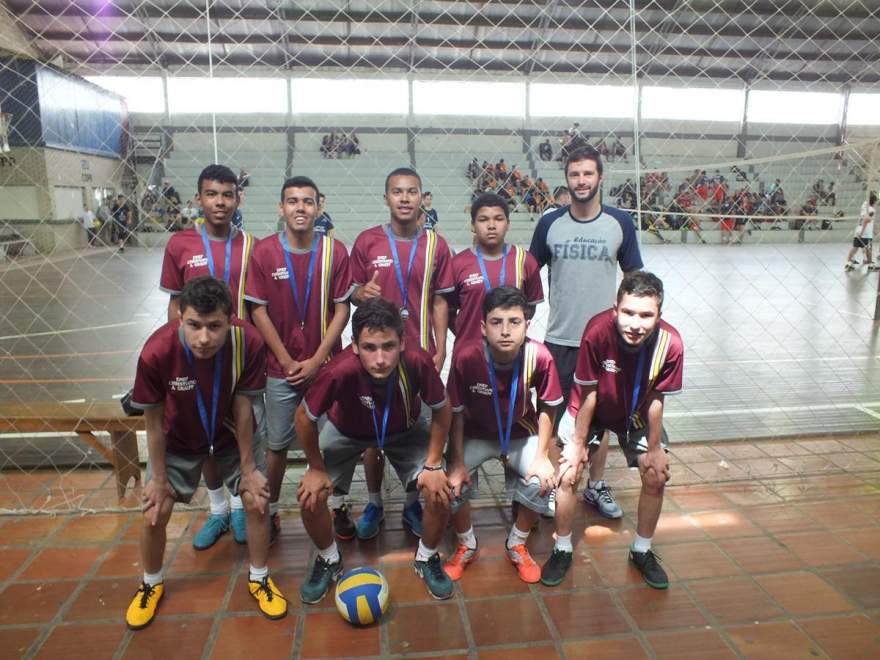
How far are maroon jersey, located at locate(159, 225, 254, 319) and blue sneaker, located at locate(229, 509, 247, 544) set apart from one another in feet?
2.87

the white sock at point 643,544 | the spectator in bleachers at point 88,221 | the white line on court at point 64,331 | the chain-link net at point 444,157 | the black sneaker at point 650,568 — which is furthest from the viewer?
the spectator in bleachers at point 88,221

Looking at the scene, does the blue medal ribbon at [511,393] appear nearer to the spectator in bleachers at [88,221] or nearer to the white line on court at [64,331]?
the white line on court at [64,331]

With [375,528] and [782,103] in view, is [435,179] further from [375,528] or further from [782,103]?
[782,103]

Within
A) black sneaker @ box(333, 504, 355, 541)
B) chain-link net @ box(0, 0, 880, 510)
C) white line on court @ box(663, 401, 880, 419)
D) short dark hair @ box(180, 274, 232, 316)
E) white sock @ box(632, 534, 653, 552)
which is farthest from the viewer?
chain-link net @ box(0, 0, 880, 510)

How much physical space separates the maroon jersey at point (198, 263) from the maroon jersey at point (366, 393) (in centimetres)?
59

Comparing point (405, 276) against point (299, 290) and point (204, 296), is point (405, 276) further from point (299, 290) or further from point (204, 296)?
point (204, 296)

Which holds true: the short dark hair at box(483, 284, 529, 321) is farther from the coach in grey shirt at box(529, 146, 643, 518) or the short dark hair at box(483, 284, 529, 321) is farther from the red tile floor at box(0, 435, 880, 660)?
the red tile floor at box(0, 435, 880, 660)

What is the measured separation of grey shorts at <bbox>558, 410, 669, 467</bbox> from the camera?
7.89 ft

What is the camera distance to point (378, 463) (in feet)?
8.87

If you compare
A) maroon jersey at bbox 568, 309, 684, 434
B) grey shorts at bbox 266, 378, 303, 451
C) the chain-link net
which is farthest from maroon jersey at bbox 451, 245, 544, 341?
grey shorts at bbox 266, 378, 303, 451

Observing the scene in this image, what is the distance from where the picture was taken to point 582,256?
2.72 metres

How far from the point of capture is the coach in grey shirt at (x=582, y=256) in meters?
2.69

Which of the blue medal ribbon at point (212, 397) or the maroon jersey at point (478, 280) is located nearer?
the blue medal ribbon at point (212, 397)

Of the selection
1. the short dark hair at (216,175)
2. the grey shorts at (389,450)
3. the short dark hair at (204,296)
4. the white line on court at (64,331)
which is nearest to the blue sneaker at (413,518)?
the grey shorts at (389,450)
